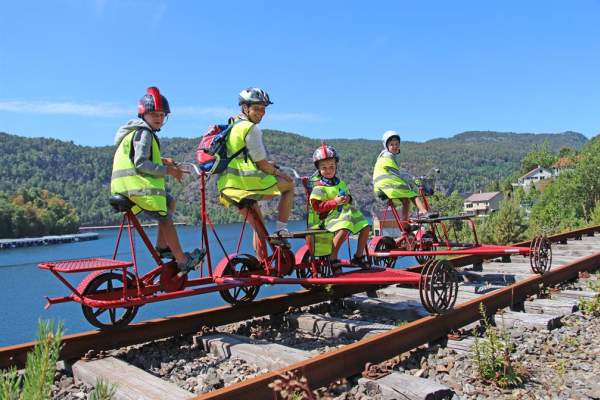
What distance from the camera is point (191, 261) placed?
194 inches

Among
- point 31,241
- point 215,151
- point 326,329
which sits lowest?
point 31,241

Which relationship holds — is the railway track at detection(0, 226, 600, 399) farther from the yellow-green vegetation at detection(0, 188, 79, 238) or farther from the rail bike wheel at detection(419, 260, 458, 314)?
the yellow-green vegetation at detection(0, 188, 79, 238)

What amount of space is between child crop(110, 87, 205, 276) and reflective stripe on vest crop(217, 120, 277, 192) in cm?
58

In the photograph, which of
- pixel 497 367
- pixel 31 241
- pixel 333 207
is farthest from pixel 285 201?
pixel 31 241

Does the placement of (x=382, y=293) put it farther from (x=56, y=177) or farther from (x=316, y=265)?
(x=56, y=177)

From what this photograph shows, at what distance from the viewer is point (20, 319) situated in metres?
20.0

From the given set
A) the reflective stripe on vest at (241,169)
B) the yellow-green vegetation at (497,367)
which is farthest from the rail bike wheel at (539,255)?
the reflective stripe on vest at (241,169)

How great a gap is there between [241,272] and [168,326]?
3.26 feet

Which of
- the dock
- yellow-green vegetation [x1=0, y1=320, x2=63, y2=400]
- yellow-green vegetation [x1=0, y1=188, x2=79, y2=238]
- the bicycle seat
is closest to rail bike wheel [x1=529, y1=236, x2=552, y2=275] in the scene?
the bicycle seat

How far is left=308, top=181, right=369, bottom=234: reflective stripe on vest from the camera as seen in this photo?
6223mm

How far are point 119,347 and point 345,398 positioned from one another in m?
2.23

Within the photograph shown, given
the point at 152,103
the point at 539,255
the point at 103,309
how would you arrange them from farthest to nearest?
the point at 539,255, the point at 152,103, the point at 103,309

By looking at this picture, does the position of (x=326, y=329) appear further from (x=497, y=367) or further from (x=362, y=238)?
(x=497, y=367)

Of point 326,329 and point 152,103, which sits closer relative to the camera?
point 152,103
